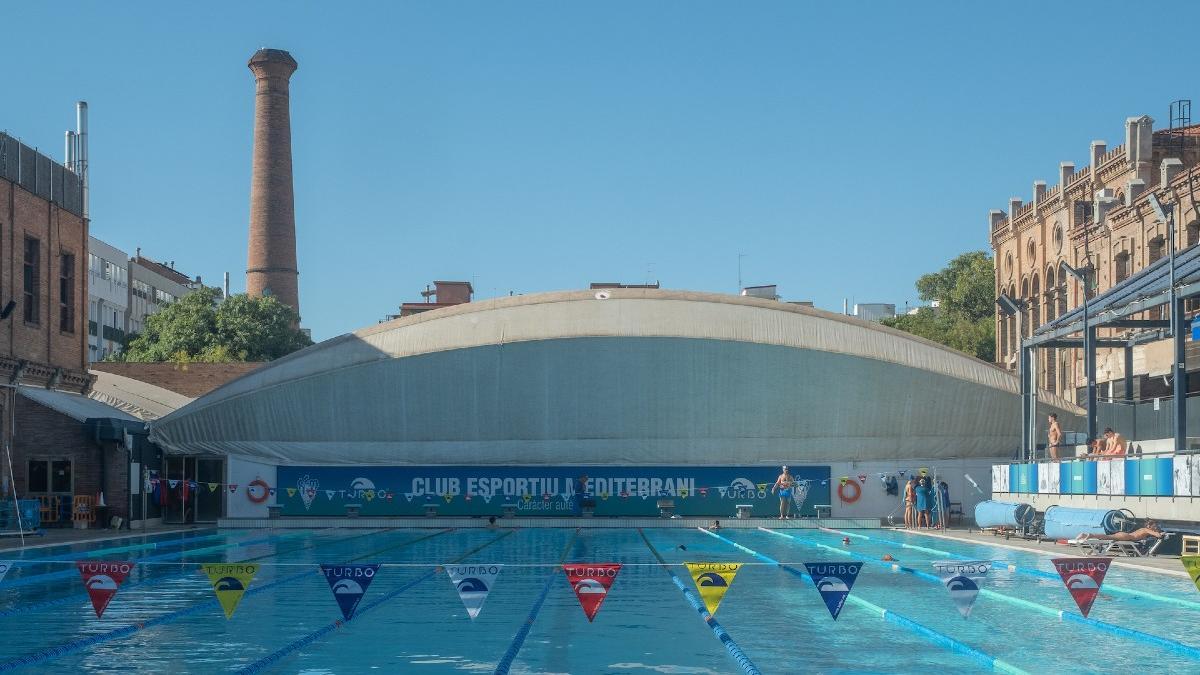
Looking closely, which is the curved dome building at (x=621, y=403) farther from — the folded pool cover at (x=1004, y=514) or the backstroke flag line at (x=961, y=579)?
the backstroke flag line at (x=961, y=579)

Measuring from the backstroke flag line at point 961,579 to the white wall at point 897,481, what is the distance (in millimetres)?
25862

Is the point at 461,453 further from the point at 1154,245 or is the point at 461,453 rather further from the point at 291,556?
the point at 1154,245

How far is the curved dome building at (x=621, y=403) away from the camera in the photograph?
40.3 m

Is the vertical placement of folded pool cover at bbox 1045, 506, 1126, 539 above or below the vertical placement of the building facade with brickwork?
below

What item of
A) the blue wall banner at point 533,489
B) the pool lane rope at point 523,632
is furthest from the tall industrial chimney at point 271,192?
the pool lane rope at point 523,632

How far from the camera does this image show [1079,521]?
24.9 metres

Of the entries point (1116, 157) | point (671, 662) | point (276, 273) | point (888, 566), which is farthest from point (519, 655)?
point (276, 273)

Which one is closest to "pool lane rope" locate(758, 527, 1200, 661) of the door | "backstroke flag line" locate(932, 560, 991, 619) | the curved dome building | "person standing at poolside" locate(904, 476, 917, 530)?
"backstroke flag line" locate(932, 560, 991, 619)

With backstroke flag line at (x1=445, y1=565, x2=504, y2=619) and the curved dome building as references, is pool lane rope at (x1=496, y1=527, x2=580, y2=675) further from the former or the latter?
the curved dome building

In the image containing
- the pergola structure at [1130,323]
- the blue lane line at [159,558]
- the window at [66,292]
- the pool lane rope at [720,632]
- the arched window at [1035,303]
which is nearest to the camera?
the pool lane rope at [720,632]

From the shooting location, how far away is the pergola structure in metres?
24.8

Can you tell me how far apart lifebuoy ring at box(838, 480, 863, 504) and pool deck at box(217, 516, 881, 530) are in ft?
3.47

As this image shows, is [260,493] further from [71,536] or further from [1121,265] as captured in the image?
[1121,265]

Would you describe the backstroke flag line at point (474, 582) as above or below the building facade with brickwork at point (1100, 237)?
below
